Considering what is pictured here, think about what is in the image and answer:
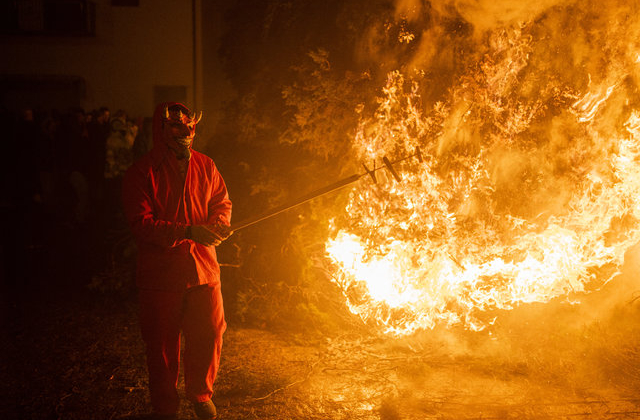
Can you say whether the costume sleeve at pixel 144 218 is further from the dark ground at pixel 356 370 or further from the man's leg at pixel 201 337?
the dark ground at pixel 356 370

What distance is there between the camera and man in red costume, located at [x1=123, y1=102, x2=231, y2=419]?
4078mm

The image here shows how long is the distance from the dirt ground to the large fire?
16.9 inches

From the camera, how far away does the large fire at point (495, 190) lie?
5754 mm

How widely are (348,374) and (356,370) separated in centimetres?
12

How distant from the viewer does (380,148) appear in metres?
6.10

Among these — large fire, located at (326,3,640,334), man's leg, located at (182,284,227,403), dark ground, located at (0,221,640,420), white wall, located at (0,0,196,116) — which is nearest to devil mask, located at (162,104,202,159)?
man's leg, located at (182,284,227,403)

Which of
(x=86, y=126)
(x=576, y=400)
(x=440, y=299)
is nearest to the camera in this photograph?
(x=576, y=400)

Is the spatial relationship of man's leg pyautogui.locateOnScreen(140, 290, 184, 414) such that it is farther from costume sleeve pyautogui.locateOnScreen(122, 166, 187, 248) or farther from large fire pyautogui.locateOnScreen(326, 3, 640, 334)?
large fire pyautogui.locateOnScreen(326, 3, 640, 334)

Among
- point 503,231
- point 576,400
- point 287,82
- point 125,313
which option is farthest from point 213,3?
point 576,400

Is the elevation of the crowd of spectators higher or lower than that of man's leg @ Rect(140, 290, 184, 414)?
higher

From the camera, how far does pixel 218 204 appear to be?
4.55 m

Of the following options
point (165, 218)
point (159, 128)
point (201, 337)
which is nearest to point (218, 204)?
point (165, 218)

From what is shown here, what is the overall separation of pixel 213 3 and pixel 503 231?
605 inches

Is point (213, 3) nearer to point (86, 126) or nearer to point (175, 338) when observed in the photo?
point (86, 126)
